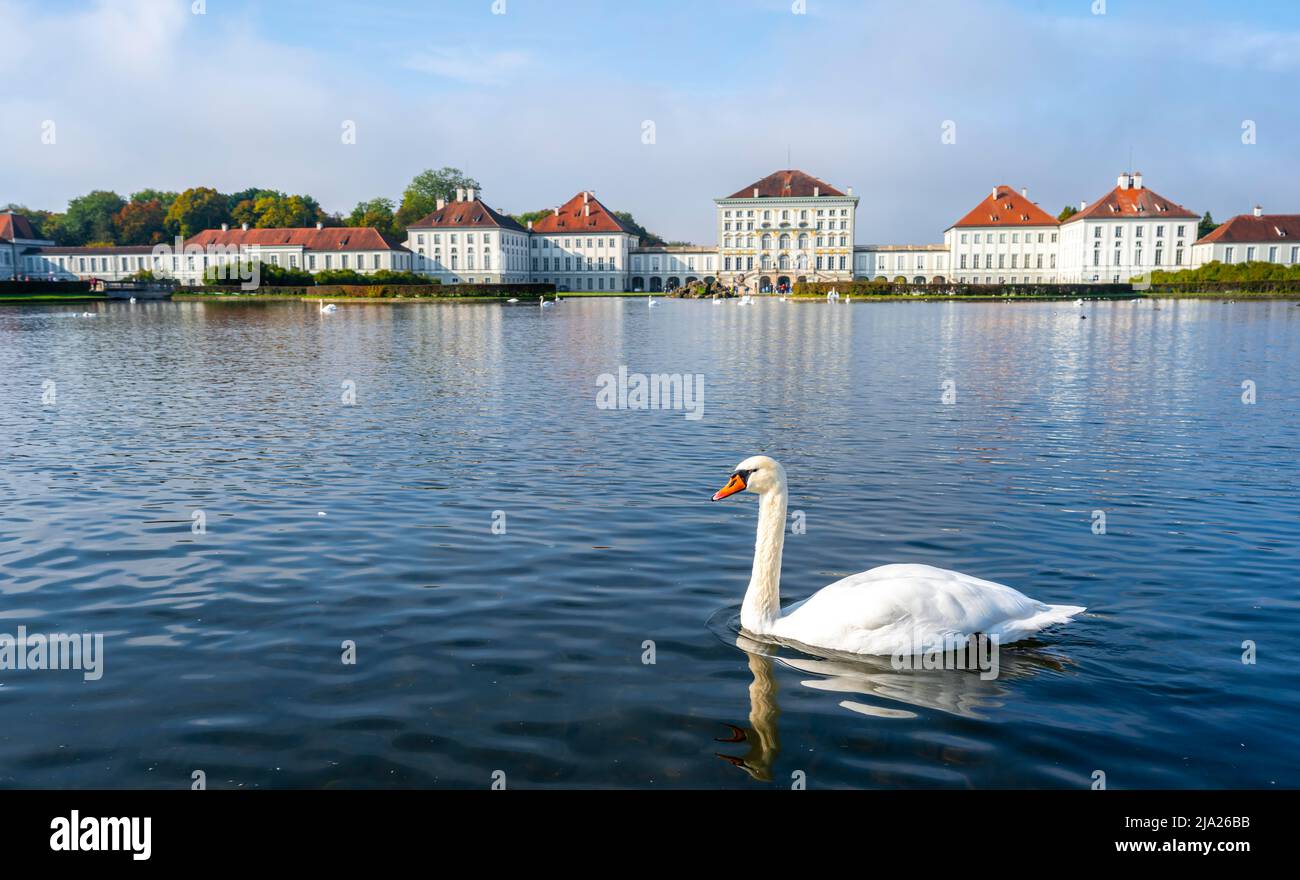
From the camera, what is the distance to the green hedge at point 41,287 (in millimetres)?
88875

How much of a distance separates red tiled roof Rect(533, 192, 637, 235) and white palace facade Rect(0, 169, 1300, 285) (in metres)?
0.21

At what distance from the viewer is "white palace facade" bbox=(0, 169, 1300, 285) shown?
128m

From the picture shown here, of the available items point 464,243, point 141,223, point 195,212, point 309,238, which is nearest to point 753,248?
point 464,243

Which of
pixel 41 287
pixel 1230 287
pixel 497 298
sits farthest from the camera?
pixel 1230 287

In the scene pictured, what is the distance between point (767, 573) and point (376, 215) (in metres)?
153

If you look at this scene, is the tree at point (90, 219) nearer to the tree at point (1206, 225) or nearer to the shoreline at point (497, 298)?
the shoreline at point (497, 298)

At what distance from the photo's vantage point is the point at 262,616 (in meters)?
7.34

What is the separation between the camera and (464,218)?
13638 cm

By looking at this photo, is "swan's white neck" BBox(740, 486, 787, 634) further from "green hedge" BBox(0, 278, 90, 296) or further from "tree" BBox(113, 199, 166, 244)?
"tree" BBox(113, 199, 166, 244)

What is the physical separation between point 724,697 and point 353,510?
6.02m

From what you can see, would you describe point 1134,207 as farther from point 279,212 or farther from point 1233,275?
point 279,212

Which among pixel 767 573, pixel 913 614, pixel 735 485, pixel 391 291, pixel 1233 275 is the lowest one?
pixel 913 614

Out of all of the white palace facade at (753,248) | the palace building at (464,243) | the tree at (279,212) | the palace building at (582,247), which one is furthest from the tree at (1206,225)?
the tree at (279,212)
